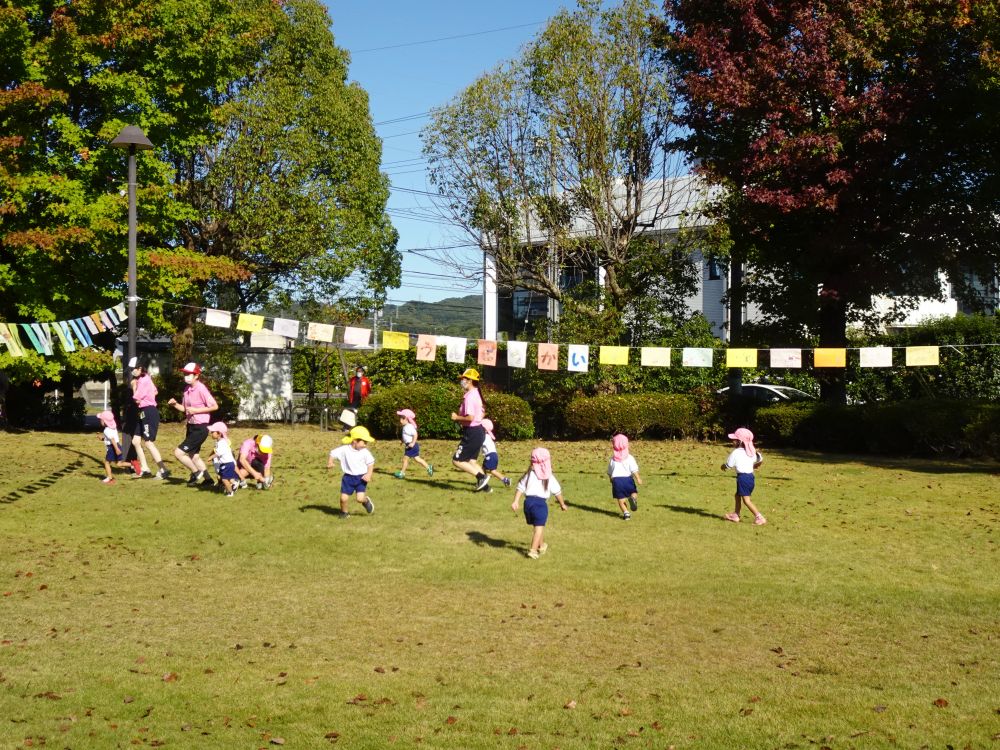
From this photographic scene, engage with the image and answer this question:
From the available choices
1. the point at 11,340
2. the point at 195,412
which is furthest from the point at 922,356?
the point at 11,340

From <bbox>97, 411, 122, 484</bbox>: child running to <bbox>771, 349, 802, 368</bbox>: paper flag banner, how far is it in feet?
43.2

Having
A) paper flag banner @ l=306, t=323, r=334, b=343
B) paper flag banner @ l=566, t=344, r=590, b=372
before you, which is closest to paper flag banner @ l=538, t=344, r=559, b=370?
paper flag banner @ l=566, t=344, r=590, b=372

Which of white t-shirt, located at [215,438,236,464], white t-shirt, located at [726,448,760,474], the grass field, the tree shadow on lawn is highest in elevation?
white t-shirt, located at [726,448,760,474]

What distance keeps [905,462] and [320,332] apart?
12.5m

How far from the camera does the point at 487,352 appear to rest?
2191 centimetres

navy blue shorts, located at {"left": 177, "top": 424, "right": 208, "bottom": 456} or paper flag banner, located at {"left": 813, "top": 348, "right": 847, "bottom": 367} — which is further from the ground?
paper flag banner, located at {"left": 813, "top": 348, "right": 847, "bottom": 367}

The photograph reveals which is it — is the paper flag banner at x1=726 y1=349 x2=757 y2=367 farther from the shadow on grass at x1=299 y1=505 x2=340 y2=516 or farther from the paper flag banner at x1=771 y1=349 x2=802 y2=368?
the shadow on grass at x1=299 y1=505 x2=340 y2=516

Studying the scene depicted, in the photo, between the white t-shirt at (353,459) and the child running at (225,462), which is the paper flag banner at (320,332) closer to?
the child running at (225,462)

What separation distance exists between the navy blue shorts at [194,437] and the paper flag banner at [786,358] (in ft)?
39.0

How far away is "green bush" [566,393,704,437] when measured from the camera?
25672 mm

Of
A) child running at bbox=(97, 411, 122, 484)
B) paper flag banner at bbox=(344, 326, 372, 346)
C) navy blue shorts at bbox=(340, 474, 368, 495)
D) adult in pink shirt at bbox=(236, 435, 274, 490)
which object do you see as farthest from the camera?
paper flag banner at bbox=(344, 326, 372, 346)

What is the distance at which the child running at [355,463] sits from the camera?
43.5ft

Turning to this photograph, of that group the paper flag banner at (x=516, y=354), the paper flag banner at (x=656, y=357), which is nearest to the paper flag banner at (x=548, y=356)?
the paper flag banner at (x=516, y=354)

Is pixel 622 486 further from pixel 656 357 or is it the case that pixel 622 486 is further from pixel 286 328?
pixel 286 328
